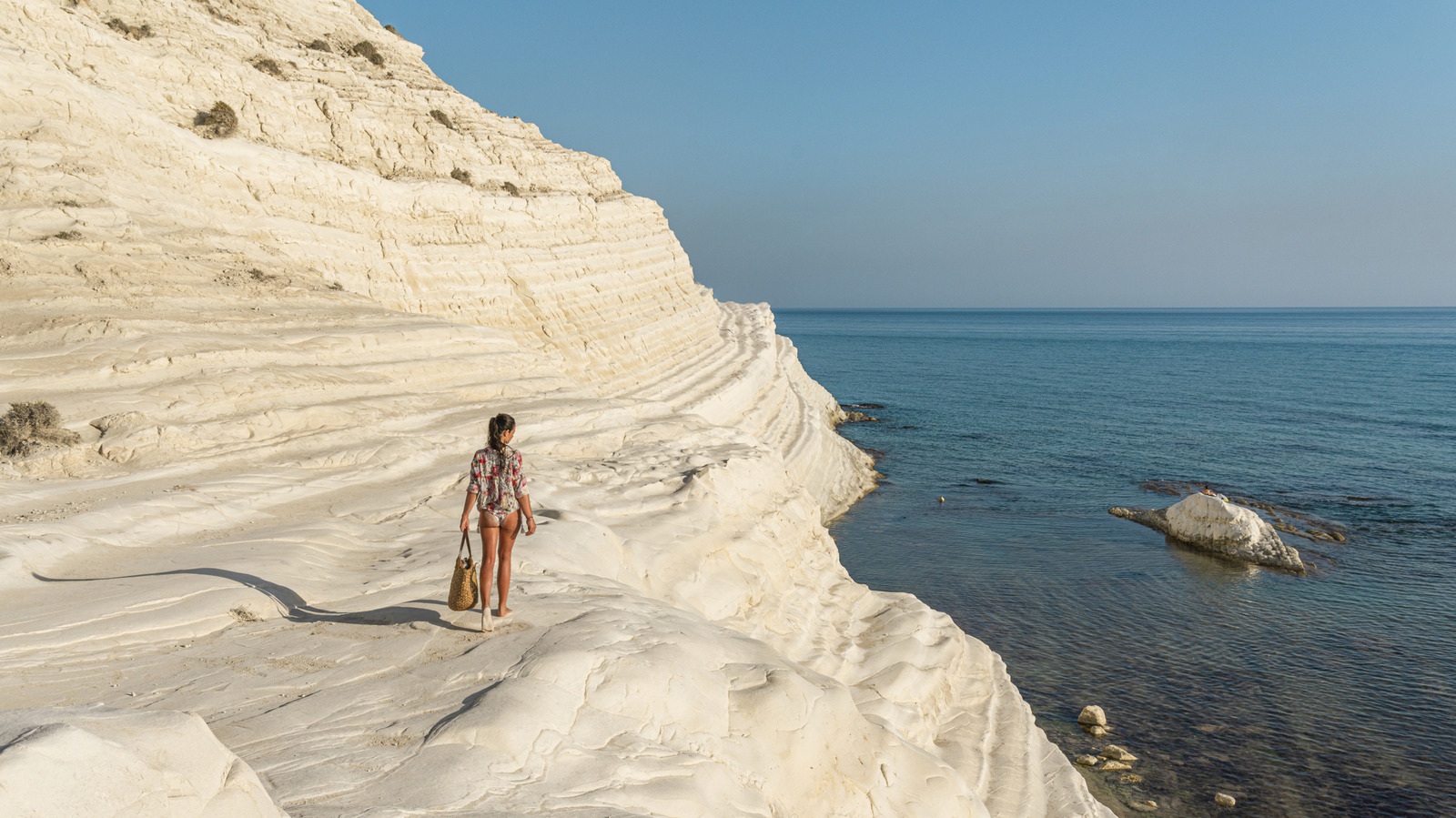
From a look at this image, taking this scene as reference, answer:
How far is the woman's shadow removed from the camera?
582cm

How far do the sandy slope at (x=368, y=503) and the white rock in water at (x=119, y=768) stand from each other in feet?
0.05

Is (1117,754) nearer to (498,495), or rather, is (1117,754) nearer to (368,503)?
(498,495)

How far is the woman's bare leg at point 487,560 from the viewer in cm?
555

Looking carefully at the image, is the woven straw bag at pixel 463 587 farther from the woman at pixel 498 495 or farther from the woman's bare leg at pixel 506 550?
the woman's bare leg at pixel 506 550

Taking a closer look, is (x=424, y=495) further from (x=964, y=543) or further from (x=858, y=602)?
(x=964, y=543)

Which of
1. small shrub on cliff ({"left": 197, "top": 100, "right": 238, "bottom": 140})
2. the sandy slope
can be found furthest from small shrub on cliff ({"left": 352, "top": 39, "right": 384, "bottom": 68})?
small shrub on cliff ({"left": 197, "top": 100, "right": 238, "bottom": 140})

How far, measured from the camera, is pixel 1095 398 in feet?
151

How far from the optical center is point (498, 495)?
5.72m

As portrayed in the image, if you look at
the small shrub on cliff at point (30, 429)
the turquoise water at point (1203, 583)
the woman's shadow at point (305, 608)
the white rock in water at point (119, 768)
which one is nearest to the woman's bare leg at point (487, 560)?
the woman's shadow at point (305, 608)

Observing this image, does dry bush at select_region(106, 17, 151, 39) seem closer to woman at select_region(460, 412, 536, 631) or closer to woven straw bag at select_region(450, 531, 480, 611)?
woman at select_region(460, 412, 536, 631)

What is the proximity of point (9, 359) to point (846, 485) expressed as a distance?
782 inches

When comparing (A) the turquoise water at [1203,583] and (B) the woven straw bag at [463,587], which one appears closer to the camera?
(B) the woven straw bag at [463,587]

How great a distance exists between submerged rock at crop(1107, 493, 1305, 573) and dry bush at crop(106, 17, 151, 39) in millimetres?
23239

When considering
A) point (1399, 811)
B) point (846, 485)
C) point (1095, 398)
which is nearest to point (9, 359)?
point (1399, 811)
